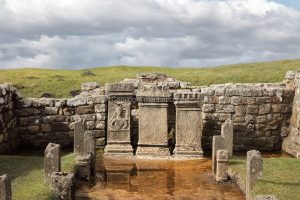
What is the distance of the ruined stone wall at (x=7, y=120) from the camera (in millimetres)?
19312

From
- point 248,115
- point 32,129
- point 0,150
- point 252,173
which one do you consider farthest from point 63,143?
point 252,173

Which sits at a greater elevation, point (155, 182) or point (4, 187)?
point (4, 187)

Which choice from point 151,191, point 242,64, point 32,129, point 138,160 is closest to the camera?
point 151,191

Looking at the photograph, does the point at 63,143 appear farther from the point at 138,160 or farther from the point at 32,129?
the point at 138,160

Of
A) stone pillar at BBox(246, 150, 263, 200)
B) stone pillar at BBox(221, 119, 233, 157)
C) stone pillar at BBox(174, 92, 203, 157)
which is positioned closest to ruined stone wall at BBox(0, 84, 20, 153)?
stone pillar at BBox(174, 92, 203, 157)

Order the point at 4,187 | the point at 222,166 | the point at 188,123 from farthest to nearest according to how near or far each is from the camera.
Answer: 1. the point at 188,123
2. the point at 222,166
3. the point at 4,187

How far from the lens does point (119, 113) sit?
19844mm

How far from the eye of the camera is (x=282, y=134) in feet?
71.8

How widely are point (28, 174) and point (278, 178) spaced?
663 centimetres

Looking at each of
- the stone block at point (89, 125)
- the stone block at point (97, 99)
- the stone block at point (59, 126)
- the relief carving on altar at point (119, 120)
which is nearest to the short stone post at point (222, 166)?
the relief carving on altar at point (119, 120)

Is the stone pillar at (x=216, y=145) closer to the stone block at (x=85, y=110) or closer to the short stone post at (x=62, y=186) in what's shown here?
the short stone post at (x=62, y=186)

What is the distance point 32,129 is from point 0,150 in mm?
2080

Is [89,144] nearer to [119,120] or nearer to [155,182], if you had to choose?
[155,182]

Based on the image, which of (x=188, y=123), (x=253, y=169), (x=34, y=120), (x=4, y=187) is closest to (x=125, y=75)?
(x=34, y=120)
